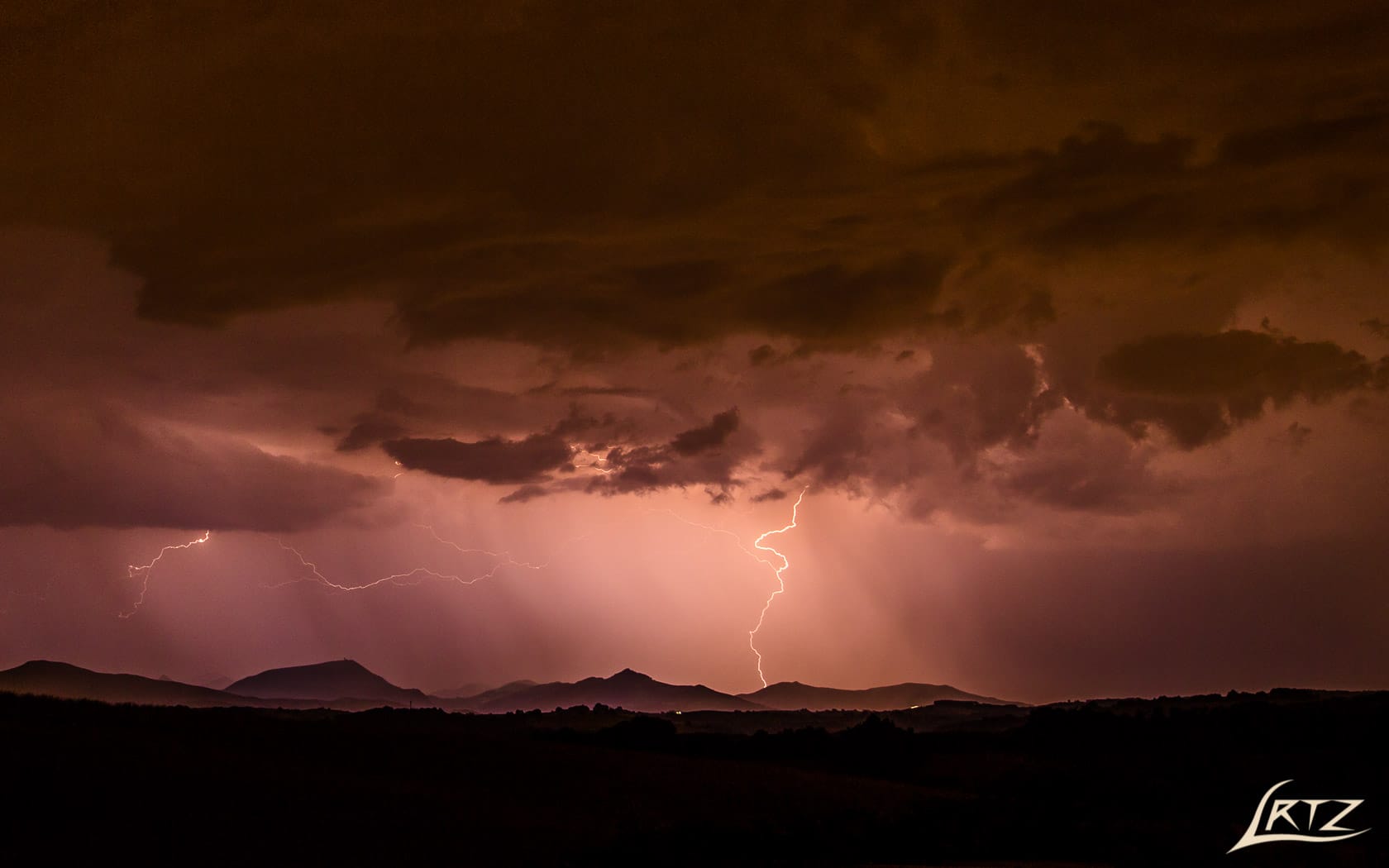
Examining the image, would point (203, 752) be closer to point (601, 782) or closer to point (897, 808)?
point (601, 782)

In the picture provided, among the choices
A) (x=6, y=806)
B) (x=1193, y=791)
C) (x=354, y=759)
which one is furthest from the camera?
(x=354, y=759)

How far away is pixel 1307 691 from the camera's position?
11969 cm

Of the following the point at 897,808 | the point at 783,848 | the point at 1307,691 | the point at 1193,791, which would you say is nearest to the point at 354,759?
the point at 897,808

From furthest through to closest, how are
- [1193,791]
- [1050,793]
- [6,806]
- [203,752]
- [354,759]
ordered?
[354,759]
[203,752]
[1193,791]
[1050,793]
[6,806]

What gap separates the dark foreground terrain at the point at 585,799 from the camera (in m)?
21.4

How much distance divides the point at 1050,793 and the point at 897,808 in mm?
6521

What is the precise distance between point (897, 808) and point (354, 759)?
632 inches

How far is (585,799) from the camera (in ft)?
108

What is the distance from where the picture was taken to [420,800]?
1142 inches

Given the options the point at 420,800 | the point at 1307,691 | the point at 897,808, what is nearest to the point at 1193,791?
the point at 897,808

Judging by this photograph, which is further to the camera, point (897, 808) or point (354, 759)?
point (354, 759)

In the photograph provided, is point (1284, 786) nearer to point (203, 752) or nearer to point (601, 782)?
point (601, 782)

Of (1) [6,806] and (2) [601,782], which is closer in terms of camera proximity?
(1) [6,806]

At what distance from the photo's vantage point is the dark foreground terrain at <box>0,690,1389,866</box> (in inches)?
844
